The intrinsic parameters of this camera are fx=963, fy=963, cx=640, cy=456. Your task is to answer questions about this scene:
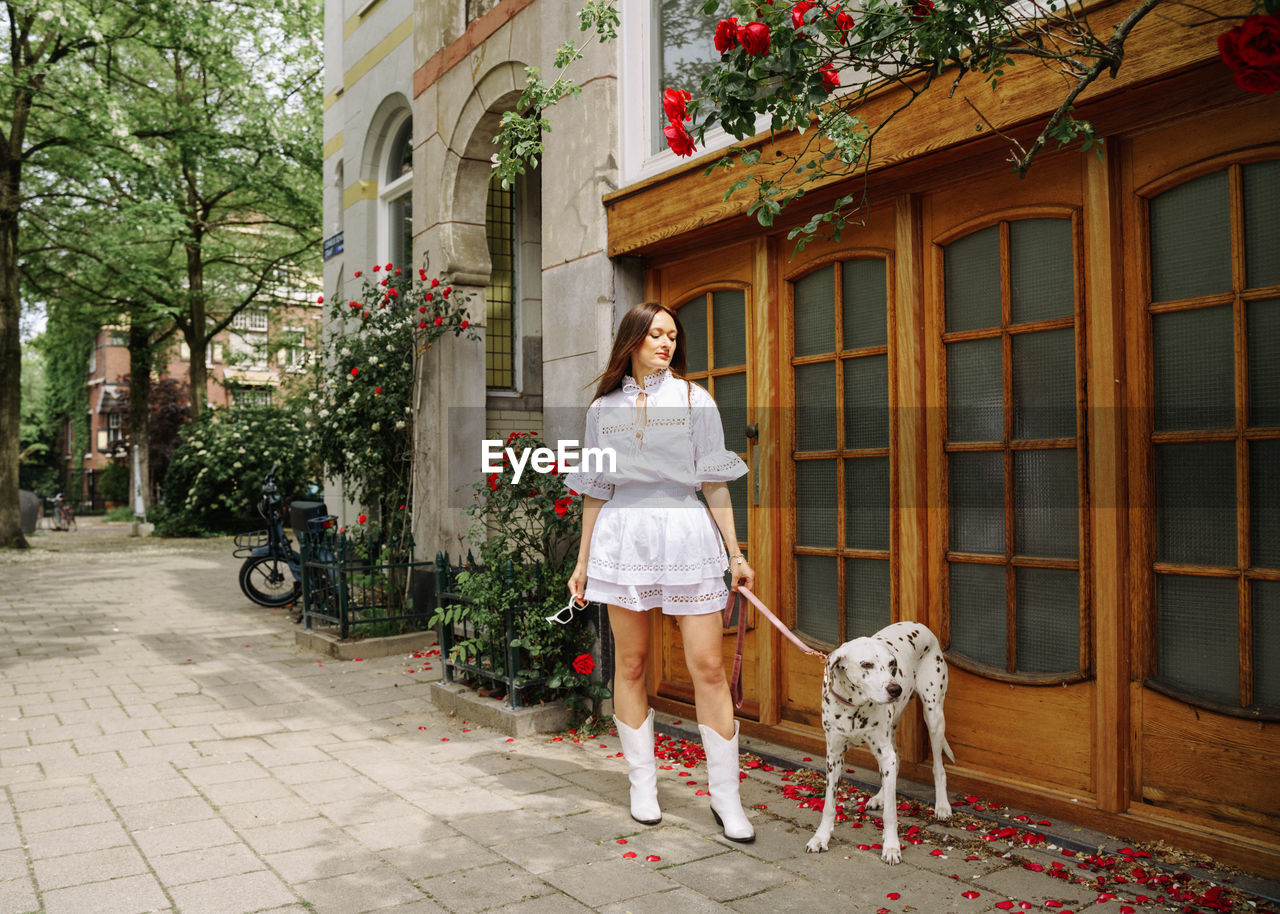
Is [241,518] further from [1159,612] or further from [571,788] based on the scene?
[1159,612]

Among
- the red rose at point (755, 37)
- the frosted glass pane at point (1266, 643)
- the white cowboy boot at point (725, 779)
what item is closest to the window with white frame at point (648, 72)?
the red rose at point (755, 37)

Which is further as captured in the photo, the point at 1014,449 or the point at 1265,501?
the point at 1014,449

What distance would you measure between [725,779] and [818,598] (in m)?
1.21

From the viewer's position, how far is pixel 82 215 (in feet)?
61.7

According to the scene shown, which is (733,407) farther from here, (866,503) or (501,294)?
(501,294)

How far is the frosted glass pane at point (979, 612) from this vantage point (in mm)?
3889

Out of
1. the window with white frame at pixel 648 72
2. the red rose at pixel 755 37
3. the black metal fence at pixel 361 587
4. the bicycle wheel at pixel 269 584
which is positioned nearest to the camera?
the red rose at pixel 755 37

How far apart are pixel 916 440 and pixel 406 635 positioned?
5189 mm

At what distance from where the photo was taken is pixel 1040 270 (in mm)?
3756

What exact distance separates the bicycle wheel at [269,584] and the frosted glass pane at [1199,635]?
833cm

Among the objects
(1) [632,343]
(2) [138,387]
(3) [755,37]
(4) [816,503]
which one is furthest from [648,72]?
(2) [138,387]

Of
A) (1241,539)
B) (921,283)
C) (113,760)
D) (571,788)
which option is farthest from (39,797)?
(1241,539)

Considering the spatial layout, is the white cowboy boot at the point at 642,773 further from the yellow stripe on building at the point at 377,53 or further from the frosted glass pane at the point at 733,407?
the yellow stripe on building at the point at 377,53

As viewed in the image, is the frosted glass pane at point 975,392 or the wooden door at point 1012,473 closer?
the wooden door at point 1012,473
